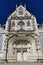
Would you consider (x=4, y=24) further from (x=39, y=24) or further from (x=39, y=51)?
(x=39, y=51)

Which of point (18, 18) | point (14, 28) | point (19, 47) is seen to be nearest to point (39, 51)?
point (19, 47)

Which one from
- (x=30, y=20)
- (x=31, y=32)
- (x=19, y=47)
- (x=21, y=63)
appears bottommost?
(x=21, y=63)

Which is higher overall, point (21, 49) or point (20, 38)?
point (20, 38)

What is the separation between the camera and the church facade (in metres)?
11.0

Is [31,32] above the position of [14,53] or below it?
above

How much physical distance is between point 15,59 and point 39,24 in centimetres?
373

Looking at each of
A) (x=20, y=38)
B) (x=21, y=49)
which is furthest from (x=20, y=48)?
(x=20, y=38)

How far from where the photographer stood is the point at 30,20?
13.5m

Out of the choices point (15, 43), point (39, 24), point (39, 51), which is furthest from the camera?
point (39, 24)

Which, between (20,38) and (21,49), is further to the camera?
(20,38)

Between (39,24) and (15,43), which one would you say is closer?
(15,43)

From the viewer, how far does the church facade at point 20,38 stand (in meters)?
11.0

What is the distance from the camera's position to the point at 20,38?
12328 mm

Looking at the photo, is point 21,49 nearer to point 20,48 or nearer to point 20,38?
point 20,48
